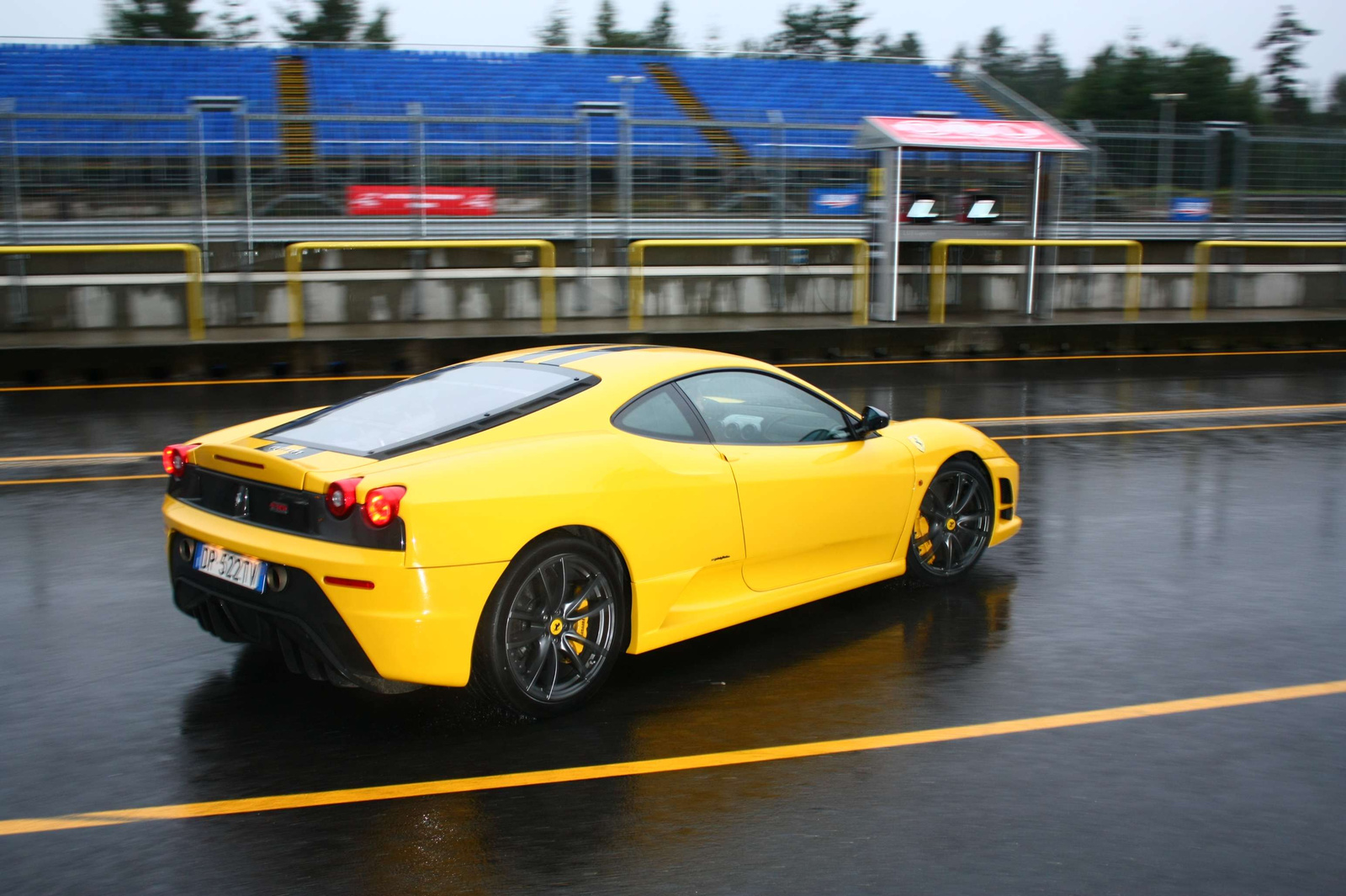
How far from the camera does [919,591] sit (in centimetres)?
636

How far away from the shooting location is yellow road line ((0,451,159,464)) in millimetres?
9680

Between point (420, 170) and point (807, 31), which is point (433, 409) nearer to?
point (420, 170)

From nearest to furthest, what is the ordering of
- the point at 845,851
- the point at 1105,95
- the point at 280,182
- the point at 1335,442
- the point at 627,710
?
the point at 845,851 < the point at 627,710 < the point at 1335,442 < the point at 280,182 < the point at 1105,95

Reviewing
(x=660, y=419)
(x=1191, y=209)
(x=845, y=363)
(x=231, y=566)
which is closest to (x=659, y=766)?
(x=660, y=419)

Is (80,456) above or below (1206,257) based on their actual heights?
below

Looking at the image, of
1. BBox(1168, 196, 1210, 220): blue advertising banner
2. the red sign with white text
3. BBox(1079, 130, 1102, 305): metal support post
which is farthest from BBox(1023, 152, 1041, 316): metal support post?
the red sign with white text

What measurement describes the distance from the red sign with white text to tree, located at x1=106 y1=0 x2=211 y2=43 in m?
48.9

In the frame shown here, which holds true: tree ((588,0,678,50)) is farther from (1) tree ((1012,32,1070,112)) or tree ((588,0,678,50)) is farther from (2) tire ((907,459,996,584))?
(2) tire ((907,459,996,584))

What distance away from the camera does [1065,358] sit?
17.8m

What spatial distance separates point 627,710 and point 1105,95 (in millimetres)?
76620

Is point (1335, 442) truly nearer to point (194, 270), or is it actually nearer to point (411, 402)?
point (411, 402)

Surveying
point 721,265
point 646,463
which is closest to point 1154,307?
point 721,265

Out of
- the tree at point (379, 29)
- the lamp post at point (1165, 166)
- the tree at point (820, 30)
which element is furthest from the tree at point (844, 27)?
the lamp post at point (1165, 166)

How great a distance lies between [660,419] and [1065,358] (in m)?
13.8
